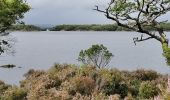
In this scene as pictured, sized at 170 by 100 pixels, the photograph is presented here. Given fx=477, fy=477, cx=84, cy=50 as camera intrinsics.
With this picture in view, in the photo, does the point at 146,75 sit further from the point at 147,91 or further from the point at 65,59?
the point at 65,59

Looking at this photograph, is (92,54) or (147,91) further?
(92,54)

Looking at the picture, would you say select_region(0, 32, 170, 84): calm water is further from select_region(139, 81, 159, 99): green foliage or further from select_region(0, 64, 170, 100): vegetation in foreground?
select_region(139, 81, 159, 99): green foliage

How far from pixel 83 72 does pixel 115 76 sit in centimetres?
296

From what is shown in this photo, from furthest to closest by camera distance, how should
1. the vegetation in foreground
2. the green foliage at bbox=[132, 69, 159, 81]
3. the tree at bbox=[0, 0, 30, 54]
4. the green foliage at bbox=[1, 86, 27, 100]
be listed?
the green foliage at bbox=[132, 69, 159, 81] < the tree at bbox=[0, 0, 30, 54] < the green foliage at bbox=[1, 86, 27, 100] < the vegetation in foreground

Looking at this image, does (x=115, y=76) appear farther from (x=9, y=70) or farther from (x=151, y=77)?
(x=9, y=70)

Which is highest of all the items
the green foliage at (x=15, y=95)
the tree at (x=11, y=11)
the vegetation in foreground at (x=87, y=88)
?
the tree at (x=11, y=11)

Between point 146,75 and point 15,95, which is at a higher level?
point 15,95

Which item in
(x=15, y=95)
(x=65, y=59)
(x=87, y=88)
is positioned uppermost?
(x=87, y=88)

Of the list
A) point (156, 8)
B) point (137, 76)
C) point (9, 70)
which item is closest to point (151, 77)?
point (137, 76)

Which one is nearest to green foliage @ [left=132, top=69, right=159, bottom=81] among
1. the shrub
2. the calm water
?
the shrub

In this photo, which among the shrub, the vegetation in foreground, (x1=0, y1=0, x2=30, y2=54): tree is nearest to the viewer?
the vegetation in foreground

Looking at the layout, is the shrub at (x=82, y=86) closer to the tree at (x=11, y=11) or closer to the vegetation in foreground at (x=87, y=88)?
the vegetation in foreground at (x=87, y=88)

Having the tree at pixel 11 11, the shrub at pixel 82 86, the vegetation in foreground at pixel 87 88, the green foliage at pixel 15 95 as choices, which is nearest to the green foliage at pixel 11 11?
the tree at pixel 11 11

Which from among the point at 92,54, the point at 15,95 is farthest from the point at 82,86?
the point at 92,54
